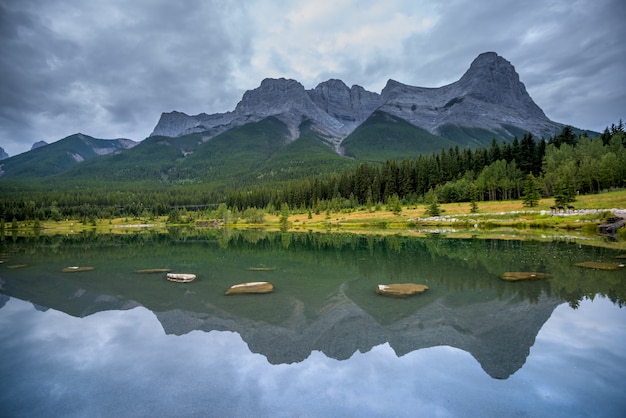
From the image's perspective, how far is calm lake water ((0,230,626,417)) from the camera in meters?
9.86

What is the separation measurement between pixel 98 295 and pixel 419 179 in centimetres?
12390

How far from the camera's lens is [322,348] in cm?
1428

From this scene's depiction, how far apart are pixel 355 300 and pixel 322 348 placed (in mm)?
7576

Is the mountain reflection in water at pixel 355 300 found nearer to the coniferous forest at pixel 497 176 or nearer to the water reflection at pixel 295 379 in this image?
the water reflection at pixel 295 379

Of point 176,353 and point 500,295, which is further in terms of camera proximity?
point 500,295

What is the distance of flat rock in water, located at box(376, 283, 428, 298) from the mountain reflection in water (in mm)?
693

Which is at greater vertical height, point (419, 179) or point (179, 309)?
point (419, 179)

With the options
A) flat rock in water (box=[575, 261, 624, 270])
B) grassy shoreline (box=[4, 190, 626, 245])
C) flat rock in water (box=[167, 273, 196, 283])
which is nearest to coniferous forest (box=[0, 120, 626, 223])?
grassy shoreline (box=[4, 190, 626, 245])

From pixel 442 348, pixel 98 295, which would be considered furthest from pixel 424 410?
pixel 98 295

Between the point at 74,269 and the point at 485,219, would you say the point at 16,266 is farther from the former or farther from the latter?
the point at 485,219

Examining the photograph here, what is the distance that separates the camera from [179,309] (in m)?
20.5

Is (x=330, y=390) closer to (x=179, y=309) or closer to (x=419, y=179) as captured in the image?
(x=179, y=309)

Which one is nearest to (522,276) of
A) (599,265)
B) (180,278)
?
(599,265)

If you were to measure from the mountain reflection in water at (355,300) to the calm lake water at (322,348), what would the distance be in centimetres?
12
